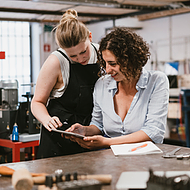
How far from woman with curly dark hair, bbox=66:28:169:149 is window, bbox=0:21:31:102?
591 centimetres

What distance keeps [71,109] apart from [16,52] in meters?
6.04

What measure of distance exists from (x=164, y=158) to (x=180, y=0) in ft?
13.1

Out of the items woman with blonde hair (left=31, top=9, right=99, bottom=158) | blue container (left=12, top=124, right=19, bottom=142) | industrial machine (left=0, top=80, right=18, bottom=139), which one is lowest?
blue container (left=12, top=124, right=19, bottom=142)

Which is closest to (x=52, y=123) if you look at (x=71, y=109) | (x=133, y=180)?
(x=71, y=109)

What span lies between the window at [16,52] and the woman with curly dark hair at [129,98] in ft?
19.4

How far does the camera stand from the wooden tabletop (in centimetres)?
138

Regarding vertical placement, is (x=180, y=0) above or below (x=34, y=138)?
above

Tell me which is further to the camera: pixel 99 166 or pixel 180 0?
pixel 180 0

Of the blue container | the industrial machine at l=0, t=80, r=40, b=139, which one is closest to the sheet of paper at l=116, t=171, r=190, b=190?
the blue container

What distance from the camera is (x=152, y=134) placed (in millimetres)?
1880

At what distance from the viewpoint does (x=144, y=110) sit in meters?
1.96

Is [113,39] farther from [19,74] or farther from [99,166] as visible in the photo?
[19,74]

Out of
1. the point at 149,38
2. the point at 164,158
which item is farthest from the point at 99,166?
the point at 149,38

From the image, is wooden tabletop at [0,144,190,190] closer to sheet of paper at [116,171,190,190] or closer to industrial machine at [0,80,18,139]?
sheet of paper at [116,171,190,190]
